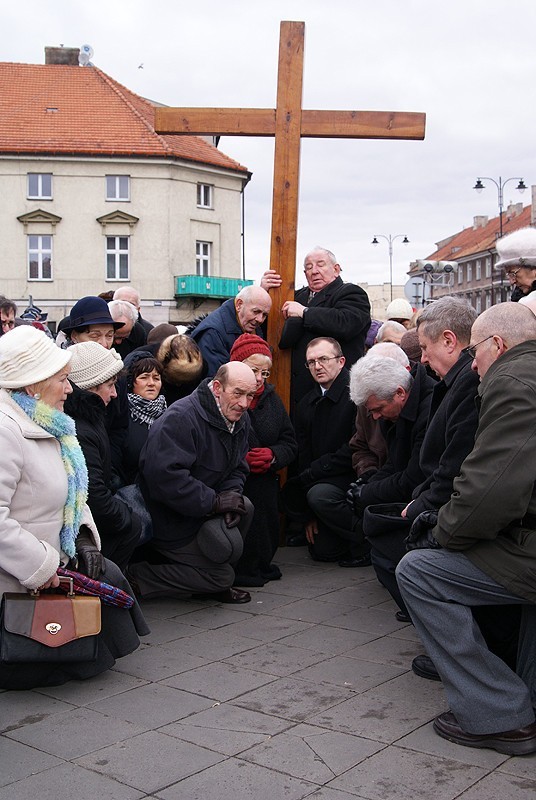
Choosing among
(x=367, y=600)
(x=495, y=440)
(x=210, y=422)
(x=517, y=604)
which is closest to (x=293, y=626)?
(x=367, y=600)

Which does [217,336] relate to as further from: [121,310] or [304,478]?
[304,478]

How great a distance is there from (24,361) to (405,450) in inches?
103

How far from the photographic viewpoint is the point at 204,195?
49000 mm

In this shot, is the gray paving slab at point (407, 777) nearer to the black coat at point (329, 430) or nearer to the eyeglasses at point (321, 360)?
the black coat at point (329, 430)

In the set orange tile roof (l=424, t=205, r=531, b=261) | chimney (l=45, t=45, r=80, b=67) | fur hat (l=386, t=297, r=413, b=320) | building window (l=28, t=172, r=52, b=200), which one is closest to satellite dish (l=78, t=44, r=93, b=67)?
chimney (l=45, t=45, r=80, b=67)

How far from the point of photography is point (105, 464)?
237 inches

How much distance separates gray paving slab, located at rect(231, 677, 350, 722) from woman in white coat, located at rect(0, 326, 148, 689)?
0.85 m

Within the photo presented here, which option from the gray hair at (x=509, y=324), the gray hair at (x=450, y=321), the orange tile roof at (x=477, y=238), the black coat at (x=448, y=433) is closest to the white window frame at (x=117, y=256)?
the orange tile roof at (x=477, y=238)

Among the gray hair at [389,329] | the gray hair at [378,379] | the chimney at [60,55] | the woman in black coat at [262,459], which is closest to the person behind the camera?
the gray hair at [378,379]

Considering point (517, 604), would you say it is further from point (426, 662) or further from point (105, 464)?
point (105, 464)

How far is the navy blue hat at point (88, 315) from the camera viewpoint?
6.87 meters

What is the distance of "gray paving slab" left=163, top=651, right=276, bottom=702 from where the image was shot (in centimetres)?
484

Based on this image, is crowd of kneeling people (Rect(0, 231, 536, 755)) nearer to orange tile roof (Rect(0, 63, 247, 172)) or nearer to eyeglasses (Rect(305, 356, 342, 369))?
eyeglasses (Rect(305, 356, 342, 369))

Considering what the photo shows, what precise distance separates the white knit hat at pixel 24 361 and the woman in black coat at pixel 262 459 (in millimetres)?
2487
